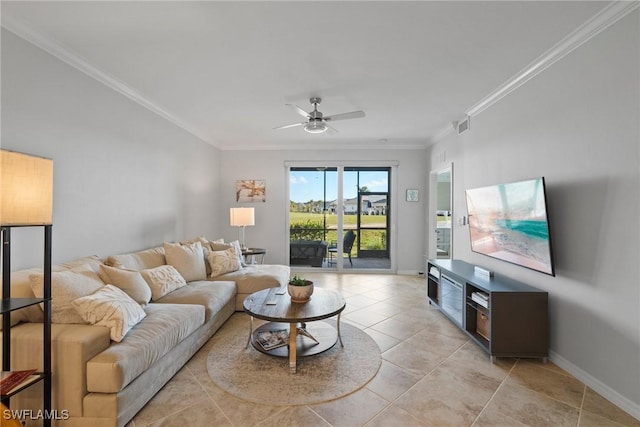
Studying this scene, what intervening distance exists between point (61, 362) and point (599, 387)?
3599 millimetres

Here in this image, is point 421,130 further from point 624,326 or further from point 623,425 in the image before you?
point 623,425

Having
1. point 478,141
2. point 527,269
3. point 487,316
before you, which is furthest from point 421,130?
point 487,316

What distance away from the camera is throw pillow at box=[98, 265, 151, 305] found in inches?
97.5

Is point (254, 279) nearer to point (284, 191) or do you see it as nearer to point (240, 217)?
point (240, 217)

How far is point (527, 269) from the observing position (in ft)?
9.46

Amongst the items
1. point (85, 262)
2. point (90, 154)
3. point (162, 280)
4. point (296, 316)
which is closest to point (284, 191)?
point (162, 280)

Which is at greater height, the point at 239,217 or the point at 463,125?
the point at 463,125

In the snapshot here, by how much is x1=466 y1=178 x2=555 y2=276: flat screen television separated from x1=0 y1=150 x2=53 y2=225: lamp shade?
3434 millimetres

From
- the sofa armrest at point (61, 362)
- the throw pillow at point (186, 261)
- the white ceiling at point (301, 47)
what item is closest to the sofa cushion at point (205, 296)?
the throw pillow at point (186, 261)

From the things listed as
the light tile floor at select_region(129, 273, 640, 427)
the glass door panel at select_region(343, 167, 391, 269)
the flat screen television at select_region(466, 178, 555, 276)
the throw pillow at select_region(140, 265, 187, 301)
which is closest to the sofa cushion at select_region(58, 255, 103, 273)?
the throw pillow at select_region(140, 265, 187, 301)

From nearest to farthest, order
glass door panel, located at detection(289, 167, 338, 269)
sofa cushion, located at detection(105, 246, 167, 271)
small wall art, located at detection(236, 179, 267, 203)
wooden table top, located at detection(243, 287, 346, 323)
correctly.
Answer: wooden table top, located at detection(243, 287, 346, 323) < sofa cushion, located at detection(105, 246, 167, 271) < small wall art, located at detection(236, 179, 267, 203) < glass door panel, located at detection(289, 167, 338, 269)

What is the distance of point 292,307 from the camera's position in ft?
8.64

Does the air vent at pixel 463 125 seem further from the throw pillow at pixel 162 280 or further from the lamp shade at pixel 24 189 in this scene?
the lamp shade at pixel 24 189

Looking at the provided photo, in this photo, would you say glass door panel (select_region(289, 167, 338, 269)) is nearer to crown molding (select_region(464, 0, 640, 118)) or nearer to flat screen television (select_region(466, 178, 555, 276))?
flat screen television (select_region(466, 178, 555, 276))
